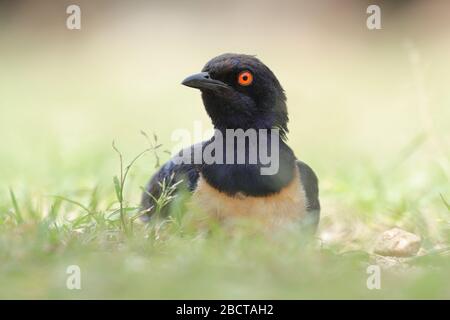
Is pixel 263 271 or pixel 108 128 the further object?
pixel 108 128

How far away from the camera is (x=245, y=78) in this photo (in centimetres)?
605

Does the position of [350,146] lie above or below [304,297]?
above

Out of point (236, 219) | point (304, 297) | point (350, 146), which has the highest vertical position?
point (350, 146)

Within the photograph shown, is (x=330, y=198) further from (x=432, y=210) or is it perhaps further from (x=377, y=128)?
(x=377, y=128)

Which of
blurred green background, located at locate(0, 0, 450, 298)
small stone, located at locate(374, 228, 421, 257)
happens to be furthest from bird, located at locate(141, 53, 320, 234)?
small stone, located at locate(374, 228, 421, 257)

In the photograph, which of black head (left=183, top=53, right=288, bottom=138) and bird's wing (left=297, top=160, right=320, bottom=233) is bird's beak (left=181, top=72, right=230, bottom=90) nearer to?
black head (left=183, top=53, right=288, bottom=138)

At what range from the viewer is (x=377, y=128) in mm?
11797

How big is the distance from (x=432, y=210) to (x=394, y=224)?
1.07ft

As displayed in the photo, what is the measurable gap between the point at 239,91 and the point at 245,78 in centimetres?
10

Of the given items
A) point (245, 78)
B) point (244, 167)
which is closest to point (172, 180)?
point (244, 167)

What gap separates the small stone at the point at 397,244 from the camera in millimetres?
5953

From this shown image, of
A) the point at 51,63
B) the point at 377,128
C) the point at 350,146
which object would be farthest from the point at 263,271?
the point at 51,63

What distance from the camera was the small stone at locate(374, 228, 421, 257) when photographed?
19.5 feet

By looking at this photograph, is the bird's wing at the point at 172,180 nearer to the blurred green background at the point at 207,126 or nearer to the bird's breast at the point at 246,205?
the bird's breast at the point at 246,205
